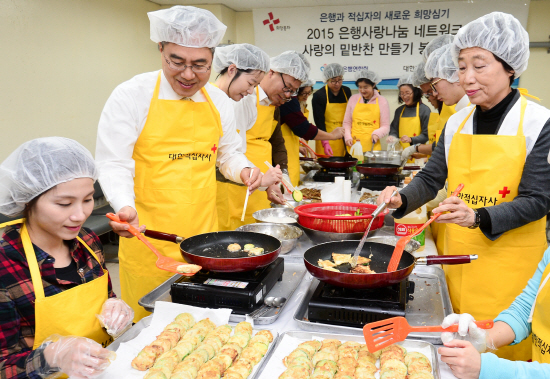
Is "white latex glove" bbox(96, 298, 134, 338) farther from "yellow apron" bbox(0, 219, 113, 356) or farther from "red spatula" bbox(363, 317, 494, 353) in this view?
"red spatula" bbox(363, 317, 494, 353)

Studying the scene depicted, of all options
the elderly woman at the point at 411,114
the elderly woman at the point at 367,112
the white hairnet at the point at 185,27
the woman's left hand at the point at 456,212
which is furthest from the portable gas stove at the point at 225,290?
the elderly woman at the point at 411,114

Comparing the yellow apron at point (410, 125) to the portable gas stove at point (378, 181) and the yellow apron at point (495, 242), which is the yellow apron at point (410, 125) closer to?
the portable gas stove at point (378, 181)

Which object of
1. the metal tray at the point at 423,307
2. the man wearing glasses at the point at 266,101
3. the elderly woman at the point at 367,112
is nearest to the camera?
the metal tray at the point at 423,307

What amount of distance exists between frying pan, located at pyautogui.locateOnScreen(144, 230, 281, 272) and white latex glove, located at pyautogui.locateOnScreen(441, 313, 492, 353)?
0.74 metres

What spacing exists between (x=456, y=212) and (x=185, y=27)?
1.67m

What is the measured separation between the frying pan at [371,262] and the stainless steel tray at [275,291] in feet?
0.68

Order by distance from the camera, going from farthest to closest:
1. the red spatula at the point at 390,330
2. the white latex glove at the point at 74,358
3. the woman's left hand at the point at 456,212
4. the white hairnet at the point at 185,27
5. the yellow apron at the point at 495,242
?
1. the white hairnet at the point at 185,27
2. the yellow apron at the point at 495,242
3. the woman's left hand at the point at 456,212
4. the red spatula at the point at 390,330
5. the white latex glove at the point at 74,358

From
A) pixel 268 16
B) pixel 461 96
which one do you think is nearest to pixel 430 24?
pixel 268 16

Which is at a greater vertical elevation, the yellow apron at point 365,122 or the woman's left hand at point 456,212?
the yellow apron at point 365,122

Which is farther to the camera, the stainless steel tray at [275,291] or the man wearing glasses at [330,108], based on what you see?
the man wearing glasses at [330,108]

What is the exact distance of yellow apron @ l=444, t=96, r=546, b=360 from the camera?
2.04 meters

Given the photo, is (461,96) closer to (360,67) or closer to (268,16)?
(360,67)

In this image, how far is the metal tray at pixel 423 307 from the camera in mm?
1594

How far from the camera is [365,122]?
269 inches
